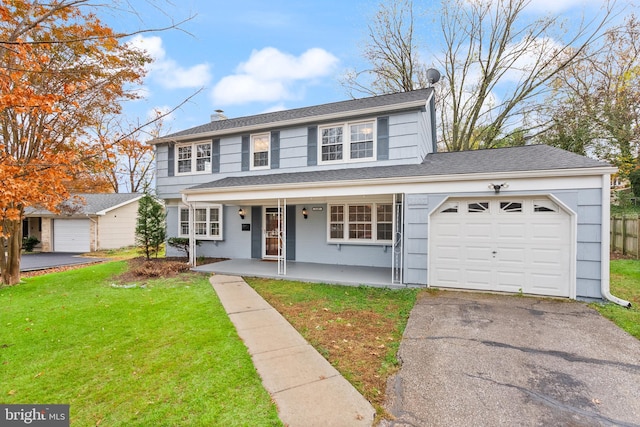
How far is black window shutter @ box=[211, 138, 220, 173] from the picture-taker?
11.6 m

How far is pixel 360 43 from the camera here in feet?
61.7

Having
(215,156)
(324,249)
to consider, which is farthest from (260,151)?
(324,249)

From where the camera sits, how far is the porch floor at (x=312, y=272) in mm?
7735

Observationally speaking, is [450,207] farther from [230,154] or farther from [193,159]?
[193,159]

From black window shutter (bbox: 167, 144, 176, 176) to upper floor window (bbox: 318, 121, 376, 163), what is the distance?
6497 millimetres

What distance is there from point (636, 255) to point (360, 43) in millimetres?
17376

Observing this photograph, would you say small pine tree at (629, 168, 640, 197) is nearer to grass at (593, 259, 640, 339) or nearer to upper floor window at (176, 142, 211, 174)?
grass at (593, 259, 640, 339)

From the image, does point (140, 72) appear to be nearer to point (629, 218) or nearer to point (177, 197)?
point (177, 197)

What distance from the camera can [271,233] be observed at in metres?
A: 11.2

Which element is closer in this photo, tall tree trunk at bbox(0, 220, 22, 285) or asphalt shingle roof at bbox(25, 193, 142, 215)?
tall tree trunk at bbox(0, 220, 22, 285)

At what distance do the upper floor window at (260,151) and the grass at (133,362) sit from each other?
569 centimetres

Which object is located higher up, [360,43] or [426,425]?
[360,43]

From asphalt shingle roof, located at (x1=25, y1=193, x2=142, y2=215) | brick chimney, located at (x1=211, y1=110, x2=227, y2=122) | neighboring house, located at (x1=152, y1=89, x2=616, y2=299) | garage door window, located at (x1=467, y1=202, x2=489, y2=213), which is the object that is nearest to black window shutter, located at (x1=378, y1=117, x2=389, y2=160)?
neighboring house, located at (x1=152, y1=89, x2=616, y2=299)

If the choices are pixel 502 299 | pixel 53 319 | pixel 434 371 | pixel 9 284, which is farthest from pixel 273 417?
pixel 9 284
